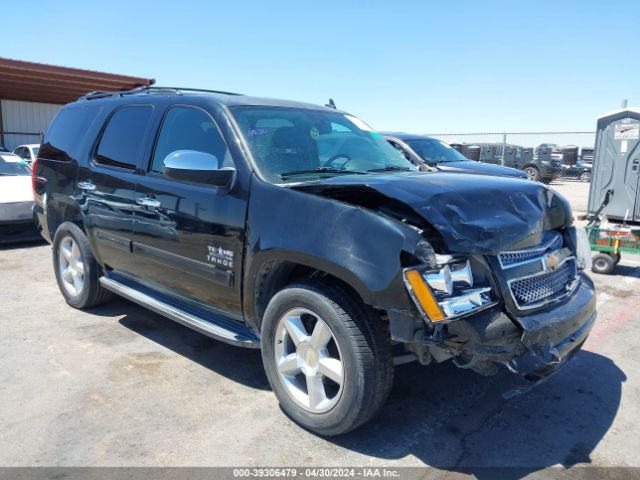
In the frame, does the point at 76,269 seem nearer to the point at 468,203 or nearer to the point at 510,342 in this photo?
the point at 468,203

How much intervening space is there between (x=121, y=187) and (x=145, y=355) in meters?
1.36

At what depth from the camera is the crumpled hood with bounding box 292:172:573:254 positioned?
2.57m

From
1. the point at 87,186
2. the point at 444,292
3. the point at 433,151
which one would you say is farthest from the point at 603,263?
the point at 87,186

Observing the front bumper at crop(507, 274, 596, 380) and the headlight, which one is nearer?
the headlight

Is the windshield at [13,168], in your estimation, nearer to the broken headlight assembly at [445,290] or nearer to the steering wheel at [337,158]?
the steering wheel at [337,158]

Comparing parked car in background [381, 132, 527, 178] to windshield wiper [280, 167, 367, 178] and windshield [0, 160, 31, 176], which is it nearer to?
windshield wiper [280, 167, 367, 178]

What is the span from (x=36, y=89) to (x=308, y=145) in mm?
19695

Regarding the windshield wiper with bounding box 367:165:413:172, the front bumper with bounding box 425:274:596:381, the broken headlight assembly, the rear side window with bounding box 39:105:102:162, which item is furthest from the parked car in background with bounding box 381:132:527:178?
the broken headlight assembly

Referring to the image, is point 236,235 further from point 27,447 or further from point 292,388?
point 27,447

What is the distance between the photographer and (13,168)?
9234 millimetres

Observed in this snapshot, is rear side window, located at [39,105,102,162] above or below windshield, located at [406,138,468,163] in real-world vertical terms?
below

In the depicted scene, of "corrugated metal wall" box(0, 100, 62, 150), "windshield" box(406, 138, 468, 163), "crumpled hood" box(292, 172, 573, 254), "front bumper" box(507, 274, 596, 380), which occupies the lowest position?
"front bumper" box(507, 274, 596, 380)

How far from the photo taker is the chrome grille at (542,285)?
106 inches

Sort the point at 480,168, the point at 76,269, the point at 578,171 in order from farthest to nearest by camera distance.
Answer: the point at 578,171 < the point at 480,168 < the point at 76,269
